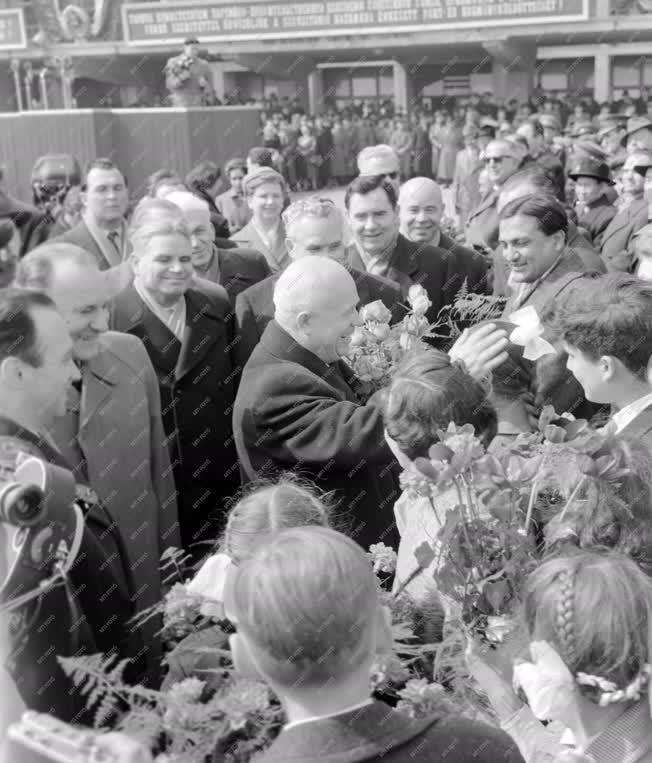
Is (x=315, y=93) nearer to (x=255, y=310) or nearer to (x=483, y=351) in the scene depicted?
(x=255, y=310)

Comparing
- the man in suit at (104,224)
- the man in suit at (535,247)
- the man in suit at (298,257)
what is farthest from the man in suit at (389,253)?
the man in suit at (104,224)

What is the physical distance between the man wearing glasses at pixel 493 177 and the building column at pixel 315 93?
872 inches

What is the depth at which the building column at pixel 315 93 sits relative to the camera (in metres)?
28.6

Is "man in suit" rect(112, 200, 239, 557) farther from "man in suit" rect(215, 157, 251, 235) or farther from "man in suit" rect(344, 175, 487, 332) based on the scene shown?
"man in suit" rect(215, 157, 251, 235)

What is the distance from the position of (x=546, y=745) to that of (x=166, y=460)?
5.80ft

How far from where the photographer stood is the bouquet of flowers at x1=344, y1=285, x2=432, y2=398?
299cm

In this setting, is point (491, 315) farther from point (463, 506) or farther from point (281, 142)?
point (281, 142)

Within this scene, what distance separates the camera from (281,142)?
2134cm

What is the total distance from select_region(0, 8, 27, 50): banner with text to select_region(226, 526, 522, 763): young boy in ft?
97.5

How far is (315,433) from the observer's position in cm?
296

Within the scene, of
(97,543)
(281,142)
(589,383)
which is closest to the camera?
(97,543)

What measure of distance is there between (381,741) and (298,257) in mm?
2992

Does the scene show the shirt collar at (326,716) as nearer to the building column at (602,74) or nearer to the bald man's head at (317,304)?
the bald man's head at (317,304)

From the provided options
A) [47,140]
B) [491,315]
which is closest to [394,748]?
[491,315]
